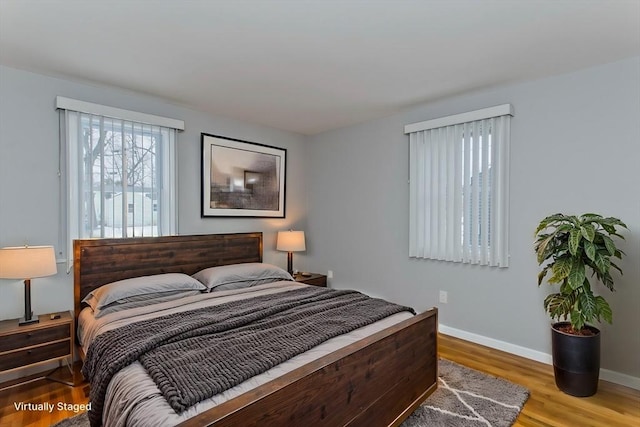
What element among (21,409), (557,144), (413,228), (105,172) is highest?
(557,144)

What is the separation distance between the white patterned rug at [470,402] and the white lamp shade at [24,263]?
8.90 feet

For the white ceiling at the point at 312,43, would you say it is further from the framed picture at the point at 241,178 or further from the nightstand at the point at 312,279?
the nightstand at the point at 312,279

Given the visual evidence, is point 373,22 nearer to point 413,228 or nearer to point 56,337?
point 413,228

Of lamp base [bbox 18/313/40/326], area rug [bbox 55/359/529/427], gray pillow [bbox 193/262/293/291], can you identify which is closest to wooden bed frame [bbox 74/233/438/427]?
area rug [bbox 55/359/529/427]

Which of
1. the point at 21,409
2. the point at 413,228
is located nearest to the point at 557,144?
the point at 413,228

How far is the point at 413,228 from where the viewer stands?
3.70 m

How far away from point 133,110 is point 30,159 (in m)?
Answer: 0.93

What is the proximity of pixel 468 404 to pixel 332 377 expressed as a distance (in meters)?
1.28

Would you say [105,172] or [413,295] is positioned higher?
[105,172]

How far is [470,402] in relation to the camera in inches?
88.2

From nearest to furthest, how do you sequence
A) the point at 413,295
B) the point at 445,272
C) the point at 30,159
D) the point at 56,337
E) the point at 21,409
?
1. the point at 21,409
2. the point at 56,337
3. the point at 30,159
4. the point at 445,272
5. the point at 413,295

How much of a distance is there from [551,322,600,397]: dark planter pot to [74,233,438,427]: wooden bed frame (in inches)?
37.5

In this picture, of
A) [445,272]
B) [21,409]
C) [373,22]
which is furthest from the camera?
[445,272]

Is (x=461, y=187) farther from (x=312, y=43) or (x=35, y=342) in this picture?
(x=35, y=342)
